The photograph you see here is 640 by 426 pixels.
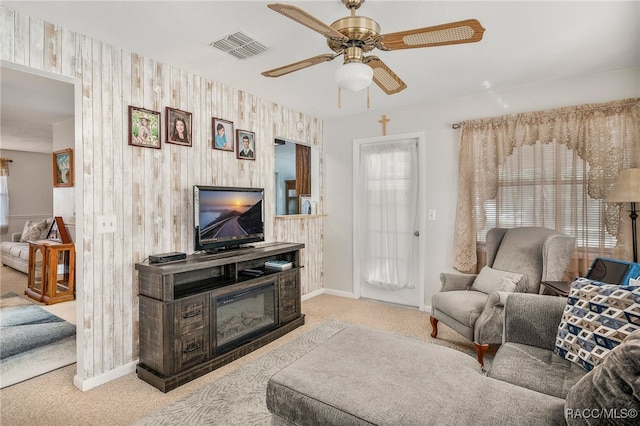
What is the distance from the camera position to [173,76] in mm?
2898

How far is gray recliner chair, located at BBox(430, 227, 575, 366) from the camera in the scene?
2.56 metres

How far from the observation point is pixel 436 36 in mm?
1586

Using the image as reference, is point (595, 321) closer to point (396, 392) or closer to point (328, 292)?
point (396, 392)

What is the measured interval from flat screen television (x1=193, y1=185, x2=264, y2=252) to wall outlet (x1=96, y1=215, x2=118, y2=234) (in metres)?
0.59

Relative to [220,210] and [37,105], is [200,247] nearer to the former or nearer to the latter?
[220,210]

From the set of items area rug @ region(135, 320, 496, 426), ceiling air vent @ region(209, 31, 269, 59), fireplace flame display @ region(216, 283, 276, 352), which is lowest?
area rug @ region(135, 320, 496, 426)

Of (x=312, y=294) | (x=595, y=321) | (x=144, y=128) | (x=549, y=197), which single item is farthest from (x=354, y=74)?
(x=312, y=294)

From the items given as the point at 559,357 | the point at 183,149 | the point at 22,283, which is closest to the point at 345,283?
the point at 183,149

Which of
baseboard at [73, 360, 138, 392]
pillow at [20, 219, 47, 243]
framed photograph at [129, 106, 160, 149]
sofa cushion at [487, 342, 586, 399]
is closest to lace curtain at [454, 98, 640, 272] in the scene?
sofa cushion at [487, 342, 586, 399]

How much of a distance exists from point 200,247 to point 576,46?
3.40m

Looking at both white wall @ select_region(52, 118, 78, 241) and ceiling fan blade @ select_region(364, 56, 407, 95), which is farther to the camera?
white wall @ select_region(52, 118, 78, 241)

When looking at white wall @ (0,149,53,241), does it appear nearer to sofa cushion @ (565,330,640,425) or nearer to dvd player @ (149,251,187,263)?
dvd player @ (149,251,187,263)

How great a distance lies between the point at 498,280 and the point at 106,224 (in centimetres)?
322

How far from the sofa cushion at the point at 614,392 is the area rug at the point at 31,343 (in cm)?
334
